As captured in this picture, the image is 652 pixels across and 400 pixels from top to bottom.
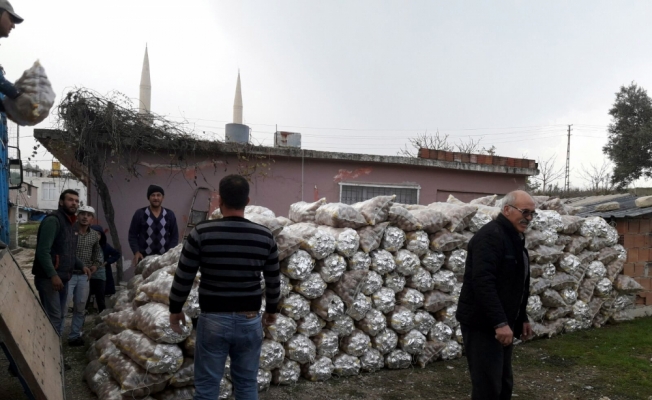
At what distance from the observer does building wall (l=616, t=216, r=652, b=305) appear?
764 cm

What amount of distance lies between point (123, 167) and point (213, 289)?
6017 mm

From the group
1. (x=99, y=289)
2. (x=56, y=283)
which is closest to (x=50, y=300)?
(x=56, y=283)

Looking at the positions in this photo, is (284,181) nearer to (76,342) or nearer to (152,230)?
(152,230)

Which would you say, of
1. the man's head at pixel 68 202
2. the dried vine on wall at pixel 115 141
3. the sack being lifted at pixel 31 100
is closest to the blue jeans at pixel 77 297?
the man's head at pixel 68 202

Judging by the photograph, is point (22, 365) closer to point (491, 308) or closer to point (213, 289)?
point (213, 289)

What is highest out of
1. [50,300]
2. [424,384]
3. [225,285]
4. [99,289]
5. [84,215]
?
[84,215]

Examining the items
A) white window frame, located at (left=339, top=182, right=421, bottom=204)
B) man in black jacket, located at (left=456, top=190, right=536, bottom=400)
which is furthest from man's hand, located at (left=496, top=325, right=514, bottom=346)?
white window frame, located at (left=339, top=182, right=421, bottom=204)

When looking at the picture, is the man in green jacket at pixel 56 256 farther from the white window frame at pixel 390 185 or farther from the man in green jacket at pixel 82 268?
the white window frame at pixel 390 185

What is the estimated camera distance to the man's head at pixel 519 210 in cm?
340

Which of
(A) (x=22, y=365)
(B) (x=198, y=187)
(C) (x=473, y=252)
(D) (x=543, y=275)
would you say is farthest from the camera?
(B) (x=198, y=187)

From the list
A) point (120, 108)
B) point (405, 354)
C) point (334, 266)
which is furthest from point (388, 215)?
point (120, 108)

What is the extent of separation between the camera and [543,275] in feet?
20.9

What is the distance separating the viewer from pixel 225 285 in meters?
2.97

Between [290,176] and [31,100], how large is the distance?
7067mm
